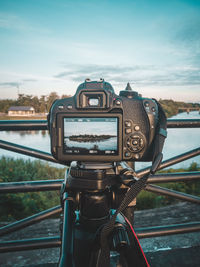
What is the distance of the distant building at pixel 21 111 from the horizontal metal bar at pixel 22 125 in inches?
17.4

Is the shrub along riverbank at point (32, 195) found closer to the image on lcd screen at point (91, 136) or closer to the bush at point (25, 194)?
the bush at point (25, 194)

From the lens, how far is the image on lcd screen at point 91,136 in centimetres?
67

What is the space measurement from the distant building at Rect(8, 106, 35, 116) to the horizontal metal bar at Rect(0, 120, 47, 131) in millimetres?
441

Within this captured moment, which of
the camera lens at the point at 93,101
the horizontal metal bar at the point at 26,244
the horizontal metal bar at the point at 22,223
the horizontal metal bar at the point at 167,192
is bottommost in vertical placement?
the horizontal metal bar at the point at 26,244

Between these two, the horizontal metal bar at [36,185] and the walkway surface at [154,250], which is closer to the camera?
the horizontal metal bar at [36,185]

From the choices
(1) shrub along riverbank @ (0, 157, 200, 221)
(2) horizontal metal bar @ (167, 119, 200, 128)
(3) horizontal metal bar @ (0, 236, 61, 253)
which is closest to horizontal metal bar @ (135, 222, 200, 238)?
(3) horizontal metal bar @ (0, 236, 61, 253)

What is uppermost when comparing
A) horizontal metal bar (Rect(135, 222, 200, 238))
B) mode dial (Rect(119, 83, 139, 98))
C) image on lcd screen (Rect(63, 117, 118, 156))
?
mode dial (Rect(119, 83, 139, 98))

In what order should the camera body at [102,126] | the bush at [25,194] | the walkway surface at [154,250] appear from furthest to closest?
1. the bush at [25,194]
2. the walkway surface at [154,250]
3. the camera body at [102,126]

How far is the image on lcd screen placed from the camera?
2.20 ft

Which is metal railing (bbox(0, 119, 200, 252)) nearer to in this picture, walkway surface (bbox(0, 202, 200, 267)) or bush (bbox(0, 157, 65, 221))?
walkway surface (bbox(0, 202, 200, 267))

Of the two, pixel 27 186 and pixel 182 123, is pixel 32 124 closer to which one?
pixel 27 186

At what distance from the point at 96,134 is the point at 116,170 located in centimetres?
15

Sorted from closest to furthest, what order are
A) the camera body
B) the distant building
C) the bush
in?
the camera body
the distant building
the bush

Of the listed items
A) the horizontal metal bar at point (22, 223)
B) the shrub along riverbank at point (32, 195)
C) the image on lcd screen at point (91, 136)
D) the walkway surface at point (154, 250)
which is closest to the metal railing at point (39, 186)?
the horizontal metal bar at point (22, 223)
